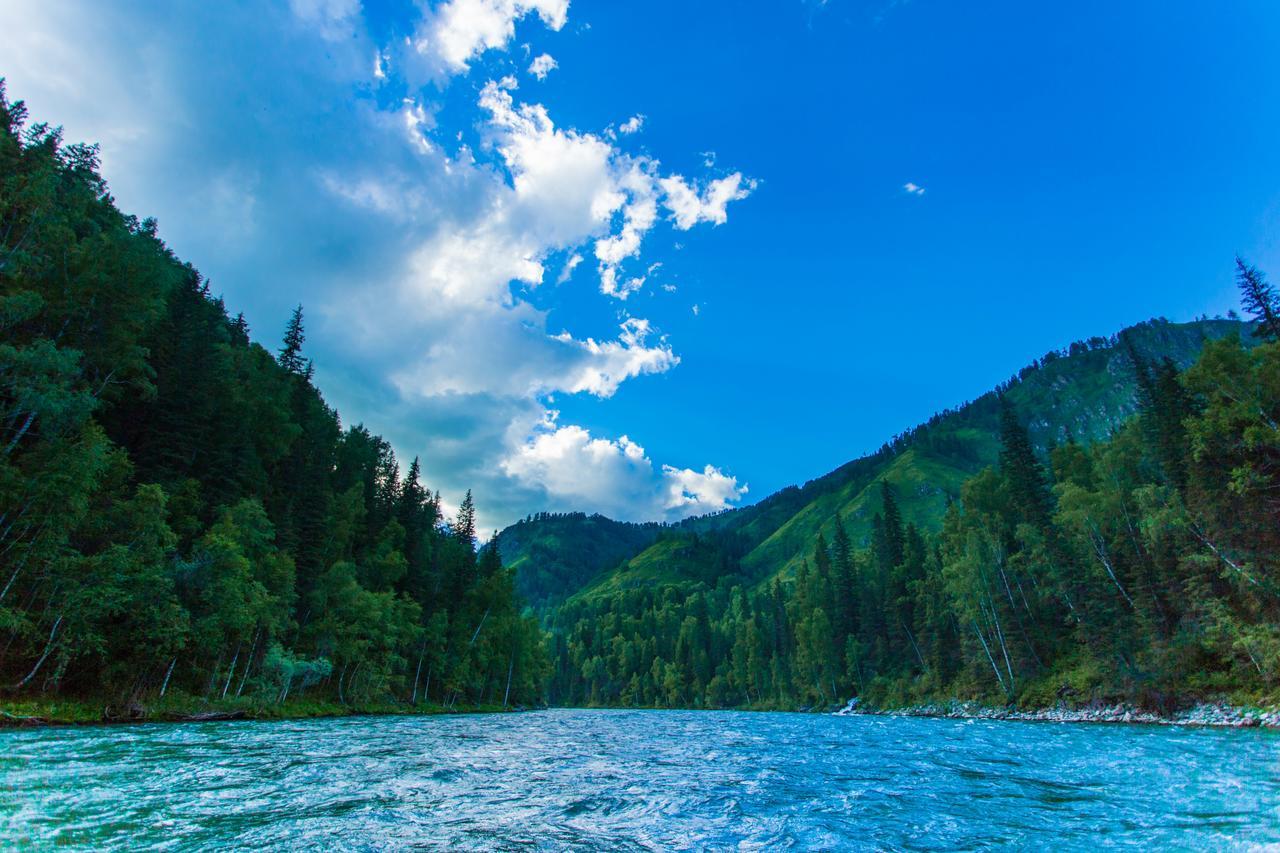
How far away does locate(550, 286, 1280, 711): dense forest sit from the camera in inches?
1544

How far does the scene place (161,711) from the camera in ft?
114

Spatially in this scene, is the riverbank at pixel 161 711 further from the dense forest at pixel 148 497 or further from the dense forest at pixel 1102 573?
the dense forest at pixel 1102 573

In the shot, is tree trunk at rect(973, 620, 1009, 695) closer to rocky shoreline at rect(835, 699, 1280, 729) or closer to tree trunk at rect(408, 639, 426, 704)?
rocky shoreline at rect(835, 699, 1280, 729)

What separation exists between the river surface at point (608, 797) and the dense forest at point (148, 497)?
27.6 feet

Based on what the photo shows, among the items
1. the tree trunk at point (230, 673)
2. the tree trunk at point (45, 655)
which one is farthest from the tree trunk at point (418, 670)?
the tree trunk at point (45, 655)

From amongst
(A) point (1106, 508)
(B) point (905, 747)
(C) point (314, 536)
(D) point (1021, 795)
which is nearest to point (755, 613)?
(A) point (1106, 508)

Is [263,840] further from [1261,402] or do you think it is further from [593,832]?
[1261,402]

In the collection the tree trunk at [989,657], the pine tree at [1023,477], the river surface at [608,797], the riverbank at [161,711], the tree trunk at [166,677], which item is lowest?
the river surface at [608,797]

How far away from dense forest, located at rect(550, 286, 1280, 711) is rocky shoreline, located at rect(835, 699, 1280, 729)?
4.15 feet

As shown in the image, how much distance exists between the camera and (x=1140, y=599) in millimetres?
51219

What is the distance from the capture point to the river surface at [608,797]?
1058 centimetres

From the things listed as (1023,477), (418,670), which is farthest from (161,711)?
(1023,477)

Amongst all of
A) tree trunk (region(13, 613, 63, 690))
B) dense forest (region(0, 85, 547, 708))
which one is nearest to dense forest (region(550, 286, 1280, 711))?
dense forest (region(0, 85, 547, 708))

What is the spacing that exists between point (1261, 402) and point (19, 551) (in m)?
70.8
